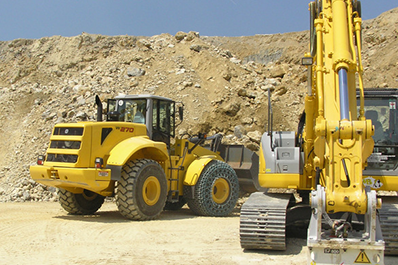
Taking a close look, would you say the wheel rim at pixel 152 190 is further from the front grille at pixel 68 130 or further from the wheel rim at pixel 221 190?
the wheel rim at pixel 221 190

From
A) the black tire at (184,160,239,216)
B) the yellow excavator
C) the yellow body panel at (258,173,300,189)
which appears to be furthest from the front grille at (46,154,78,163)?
the yellow body panel at (258,173,300,189)

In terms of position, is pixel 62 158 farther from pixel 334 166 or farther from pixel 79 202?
pixel 334 166

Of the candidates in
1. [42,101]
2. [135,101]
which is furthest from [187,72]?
[135,101]

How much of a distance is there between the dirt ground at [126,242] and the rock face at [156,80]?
649cm

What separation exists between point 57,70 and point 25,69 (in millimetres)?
2242

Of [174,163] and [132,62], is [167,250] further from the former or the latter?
[132,62]

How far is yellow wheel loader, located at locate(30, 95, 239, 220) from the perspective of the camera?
894 cm

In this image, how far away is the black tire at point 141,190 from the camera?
8.99 meters

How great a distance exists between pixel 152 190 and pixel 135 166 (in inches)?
29.0

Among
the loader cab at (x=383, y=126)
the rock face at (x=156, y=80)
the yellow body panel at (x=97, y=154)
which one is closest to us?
the loader cab at (x=383, y=126)

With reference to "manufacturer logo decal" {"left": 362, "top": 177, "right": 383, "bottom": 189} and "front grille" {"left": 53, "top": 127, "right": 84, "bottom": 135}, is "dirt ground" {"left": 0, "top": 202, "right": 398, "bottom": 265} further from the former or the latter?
"front grille" {"left": 53, "top": 127, "right": 84, "bottom": 135}

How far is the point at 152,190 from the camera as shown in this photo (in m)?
9.62

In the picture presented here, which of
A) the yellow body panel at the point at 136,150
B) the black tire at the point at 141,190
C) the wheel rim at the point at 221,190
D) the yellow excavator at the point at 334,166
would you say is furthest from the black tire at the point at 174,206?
the yellow excavator at the point at 334,166

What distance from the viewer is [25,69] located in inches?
1081
